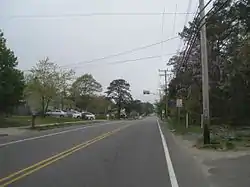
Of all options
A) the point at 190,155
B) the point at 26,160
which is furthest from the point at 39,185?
the point at 190,155

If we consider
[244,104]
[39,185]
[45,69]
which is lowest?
[39,185]

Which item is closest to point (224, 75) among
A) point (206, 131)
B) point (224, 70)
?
point (224, 70)

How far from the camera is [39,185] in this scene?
9.98m

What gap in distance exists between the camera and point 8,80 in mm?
43156

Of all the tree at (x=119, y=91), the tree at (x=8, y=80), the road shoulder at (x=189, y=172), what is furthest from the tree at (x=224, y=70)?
the tree at (x=119, y=91)

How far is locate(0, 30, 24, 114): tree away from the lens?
42.7 m

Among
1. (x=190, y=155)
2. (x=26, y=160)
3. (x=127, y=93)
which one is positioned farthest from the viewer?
(x=127, y=93)

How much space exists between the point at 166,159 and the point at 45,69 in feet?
186

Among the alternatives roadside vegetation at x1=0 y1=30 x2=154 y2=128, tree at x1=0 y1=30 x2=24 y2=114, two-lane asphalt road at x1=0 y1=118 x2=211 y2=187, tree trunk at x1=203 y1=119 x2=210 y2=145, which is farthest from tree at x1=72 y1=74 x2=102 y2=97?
two-lane asphalt road at x1=0 y1=118 x2=211 y2=187

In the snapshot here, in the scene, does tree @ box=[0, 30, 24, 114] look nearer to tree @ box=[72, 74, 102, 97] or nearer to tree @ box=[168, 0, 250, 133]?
tree @ box=[168, 0, 250, 133]

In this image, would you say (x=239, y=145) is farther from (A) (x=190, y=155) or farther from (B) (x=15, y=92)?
(B) (x=15, y=92)

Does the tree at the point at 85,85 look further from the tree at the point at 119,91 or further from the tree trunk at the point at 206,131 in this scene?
the tree trunk at the point at 206,131

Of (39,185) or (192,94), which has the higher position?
(192,94)

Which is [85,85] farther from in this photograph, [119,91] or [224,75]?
[224,75]
